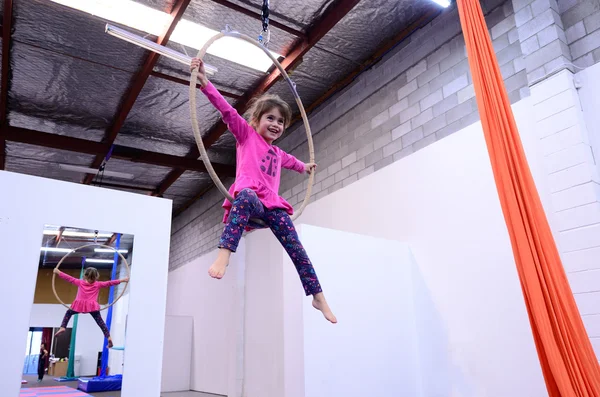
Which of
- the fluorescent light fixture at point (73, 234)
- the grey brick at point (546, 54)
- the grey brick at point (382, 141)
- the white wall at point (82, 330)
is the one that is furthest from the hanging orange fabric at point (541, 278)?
the white wall at point (82, 330)

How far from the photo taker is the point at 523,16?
3885mm

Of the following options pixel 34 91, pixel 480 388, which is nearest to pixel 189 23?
pixel 34 91

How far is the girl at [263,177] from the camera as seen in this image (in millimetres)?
2264

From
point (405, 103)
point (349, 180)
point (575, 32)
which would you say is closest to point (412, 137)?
point (405, 103)

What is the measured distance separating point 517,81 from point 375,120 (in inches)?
67.7

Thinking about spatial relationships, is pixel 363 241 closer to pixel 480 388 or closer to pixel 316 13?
pixel 480 388

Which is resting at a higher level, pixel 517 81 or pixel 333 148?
pixel 333 148

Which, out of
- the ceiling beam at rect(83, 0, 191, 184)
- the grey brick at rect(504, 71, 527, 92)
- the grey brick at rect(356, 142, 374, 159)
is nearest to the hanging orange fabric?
the grey brick at rect(504, 71, 527, 92)

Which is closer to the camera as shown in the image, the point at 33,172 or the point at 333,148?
the point at 333,148

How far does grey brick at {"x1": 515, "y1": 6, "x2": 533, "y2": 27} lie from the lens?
12.6ft

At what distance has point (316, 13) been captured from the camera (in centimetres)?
470

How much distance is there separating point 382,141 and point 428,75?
0.84m

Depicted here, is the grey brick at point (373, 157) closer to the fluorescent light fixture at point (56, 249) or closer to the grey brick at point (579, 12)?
the grey brick at point (579, 12)

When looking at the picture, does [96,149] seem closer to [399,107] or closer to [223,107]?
[399,107]
